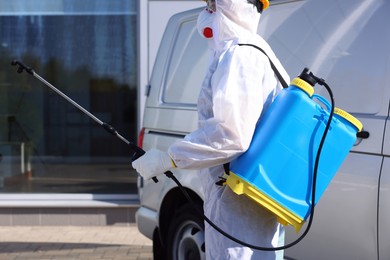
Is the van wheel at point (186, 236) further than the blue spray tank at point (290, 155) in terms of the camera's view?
Yes

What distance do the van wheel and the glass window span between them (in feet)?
13.2

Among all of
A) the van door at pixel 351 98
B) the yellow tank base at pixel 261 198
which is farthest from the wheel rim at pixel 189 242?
the yellow tank base at pixel 261 198

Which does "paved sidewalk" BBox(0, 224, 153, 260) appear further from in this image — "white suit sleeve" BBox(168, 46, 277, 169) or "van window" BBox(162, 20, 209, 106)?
"white suit sleeve" BBox(168, 46, 277, 169)

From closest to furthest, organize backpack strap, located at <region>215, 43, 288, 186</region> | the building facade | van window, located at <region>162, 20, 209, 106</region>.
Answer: backpack strap, located at <region>215, 43, 288, 186</region>
van window, located at <region>162, 20, 209, 106</region>
the building facade

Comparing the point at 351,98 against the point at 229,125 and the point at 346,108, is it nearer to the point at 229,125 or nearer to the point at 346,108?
the point at 346,108

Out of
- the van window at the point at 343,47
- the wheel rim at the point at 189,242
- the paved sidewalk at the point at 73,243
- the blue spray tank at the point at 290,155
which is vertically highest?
the van window at the point at 343,47

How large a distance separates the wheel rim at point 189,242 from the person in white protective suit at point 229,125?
145 centimetres

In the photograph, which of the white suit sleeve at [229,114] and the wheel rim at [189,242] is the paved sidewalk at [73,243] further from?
the white suit sleeve at [229,114]

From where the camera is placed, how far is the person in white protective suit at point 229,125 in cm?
283

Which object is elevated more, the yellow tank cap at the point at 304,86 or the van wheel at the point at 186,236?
the yellow tank cap at the point at 304,86

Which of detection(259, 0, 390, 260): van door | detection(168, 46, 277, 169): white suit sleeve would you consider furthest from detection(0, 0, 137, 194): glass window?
detection(168, 46, 277, 169): white suit sleeve

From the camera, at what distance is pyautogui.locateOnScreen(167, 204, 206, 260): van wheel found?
4617 mm

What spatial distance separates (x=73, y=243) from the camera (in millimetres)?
7551

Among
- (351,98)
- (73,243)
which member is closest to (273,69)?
(351,98)
